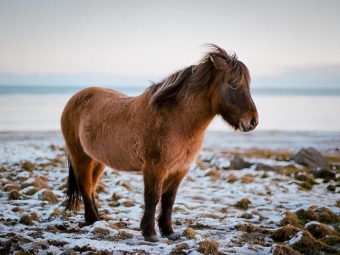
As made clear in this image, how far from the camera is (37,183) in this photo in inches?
309

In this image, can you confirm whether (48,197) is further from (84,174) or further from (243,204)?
(243,204)

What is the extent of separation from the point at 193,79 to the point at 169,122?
637mm

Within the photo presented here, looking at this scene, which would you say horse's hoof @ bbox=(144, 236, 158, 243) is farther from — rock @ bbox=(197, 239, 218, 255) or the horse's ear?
the horse's ear

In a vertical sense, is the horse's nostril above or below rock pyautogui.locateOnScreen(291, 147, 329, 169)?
above

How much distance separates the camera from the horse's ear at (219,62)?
4359 millimetres

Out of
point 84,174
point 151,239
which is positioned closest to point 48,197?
point 84,174

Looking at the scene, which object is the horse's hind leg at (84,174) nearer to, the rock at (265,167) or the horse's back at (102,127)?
the horse's back at (102,127)

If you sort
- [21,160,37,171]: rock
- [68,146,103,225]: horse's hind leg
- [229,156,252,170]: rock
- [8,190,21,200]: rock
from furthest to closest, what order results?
[229,156,252,170]: rock
[21,160,37,171]: rock
[8,190,21,200]: rock
[68,146,103,225]: horse's hind leg

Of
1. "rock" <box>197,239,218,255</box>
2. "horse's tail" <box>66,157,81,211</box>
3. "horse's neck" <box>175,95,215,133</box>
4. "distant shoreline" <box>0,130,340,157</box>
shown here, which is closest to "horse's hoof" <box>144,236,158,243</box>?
"rock" <box>197,239,218,255</box>

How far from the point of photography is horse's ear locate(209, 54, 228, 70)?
436 cm

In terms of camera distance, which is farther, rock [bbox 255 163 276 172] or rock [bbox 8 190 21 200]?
rock [bbox 255 163 276 172]

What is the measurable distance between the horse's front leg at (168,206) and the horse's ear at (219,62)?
62.8 inches

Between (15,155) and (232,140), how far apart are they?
1364 cm

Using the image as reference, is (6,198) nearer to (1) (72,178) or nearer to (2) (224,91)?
(1) (72,178)
